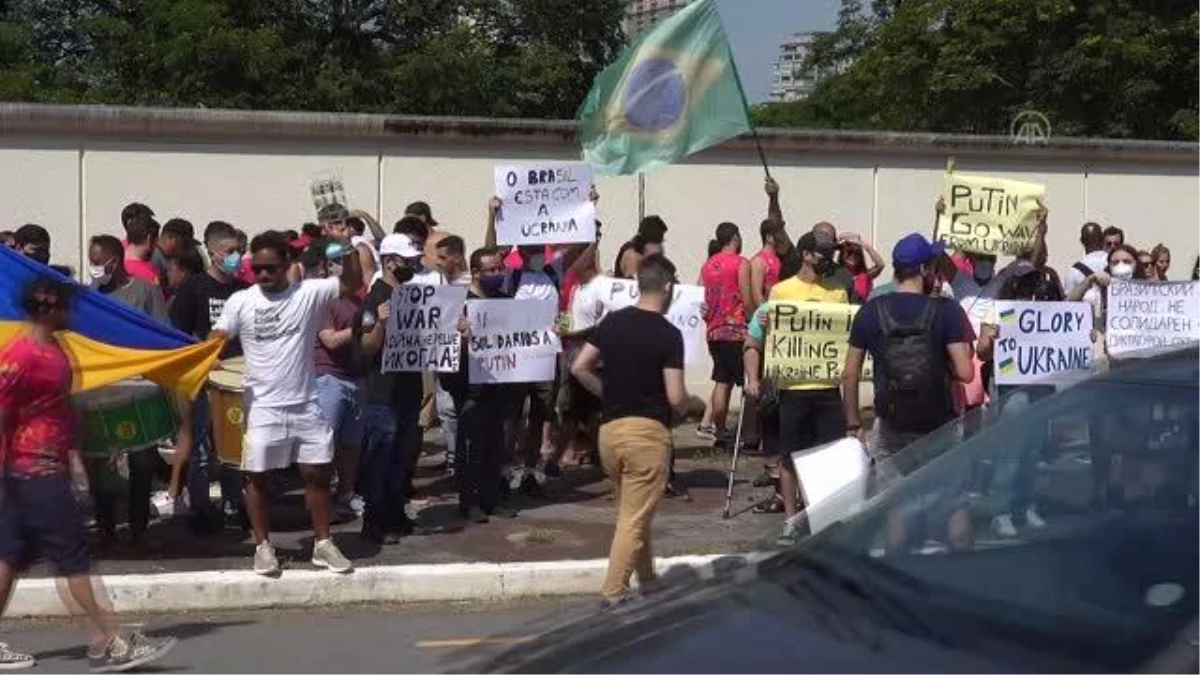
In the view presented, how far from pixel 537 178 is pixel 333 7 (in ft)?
80.0

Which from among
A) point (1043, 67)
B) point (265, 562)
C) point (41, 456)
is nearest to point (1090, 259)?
point (265, 562)

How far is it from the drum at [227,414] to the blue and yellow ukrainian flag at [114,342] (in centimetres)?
17

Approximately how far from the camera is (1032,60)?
112 ft

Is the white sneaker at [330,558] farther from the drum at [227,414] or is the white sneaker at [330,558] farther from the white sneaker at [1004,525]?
the white sneaker at [1004,525]

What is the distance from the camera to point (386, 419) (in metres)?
10.0

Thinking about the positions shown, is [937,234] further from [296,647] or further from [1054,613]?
[1054,613]

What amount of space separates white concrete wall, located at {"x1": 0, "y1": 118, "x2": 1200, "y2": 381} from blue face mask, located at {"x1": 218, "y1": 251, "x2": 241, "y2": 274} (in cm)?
379

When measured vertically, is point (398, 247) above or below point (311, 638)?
above

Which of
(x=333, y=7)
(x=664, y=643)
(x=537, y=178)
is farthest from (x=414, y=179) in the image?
(x=333, y=7)

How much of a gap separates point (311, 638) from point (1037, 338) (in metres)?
4.86

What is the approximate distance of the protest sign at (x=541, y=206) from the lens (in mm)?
11484

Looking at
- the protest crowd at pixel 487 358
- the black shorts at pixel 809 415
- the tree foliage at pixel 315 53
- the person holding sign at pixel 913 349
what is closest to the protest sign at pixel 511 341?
the protest crowd at pixel 487 358

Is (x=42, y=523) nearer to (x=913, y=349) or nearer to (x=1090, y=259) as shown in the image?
(x=913, y=349)

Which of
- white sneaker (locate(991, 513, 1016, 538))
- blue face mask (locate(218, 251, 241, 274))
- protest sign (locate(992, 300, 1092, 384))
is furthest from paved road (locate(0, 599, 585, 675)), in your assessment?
white sneaker (locate(991, 513, 1016, 538))
